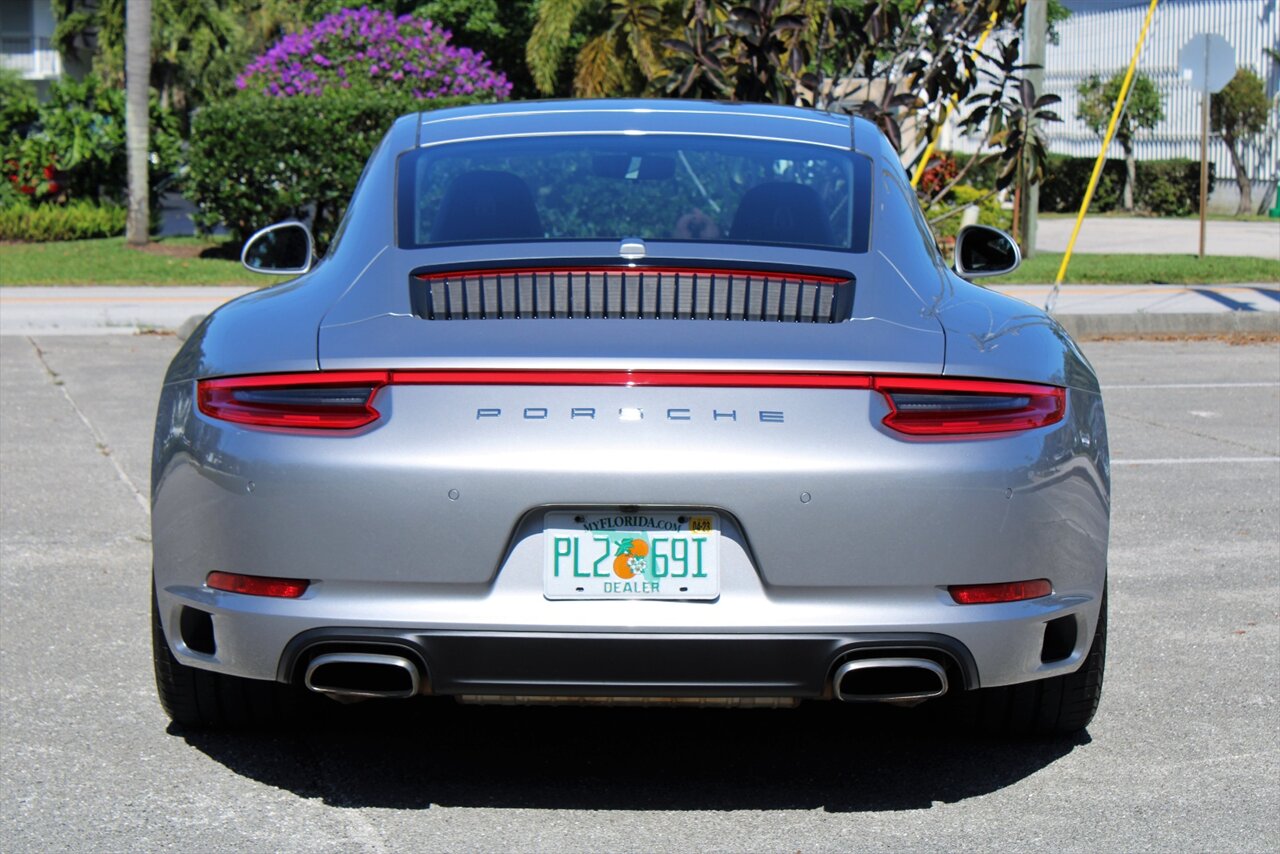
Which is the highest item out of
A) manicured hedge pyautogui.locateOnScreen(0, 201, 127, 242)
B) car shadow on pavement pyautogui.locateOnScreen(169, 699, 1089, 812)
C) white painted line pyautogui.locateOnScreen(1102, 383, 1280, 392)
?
car shadow on pavement pyautogui.locateOnScreen(169, 699, 1089, 812)

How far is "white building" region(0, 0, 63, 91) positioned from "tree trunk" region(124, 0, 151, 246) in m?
34.4

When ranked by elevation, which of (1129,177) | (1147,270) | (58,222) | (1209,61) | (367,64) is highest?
(1209,61)

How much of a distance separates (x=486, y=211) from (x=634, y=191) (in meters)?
0.40

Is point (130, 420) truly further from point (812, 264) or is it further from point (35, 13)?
point (35, 13)

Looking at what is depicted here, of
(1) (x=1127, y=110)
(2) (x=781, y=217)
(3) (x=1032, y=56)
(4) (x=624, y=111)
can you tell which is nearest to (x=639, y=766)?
(2) (x=781, y=217)

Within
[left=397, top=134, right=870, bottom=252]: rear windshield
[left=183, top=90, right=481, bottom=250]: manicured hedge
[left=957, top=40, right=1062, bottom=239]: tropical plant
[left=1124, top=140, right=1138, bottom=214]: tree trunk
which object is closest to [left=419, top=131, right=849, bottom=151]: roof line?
[left=397, top=134, right=870, bottom=252]: rear windshield

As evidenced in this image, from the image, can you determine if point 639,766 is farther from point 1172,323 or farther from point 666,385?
point 1172,323

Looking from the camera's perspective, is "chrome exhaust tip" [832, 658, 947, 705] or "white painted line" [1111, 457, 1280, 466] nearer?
"chrome exhaust tip" [832, 658, 947, 705]

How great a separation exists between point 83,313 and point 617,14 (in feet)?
39.8

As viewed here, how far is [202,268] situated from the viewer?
19641 millimetres

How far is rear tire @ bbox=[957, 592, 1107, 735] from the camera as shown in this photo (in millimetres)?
4180

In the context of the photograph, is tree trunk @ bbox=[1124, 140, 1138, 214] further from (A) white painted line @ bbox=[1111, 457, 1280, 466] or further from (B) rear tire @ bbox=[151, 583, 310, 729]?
(B) rear tire @ bbox=[151, 583, 310, 729]

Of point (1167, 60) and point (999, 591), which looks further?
point (1167, 60)

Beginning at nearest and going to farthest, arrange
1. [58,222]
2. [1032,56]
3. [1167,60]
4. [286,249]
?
1. [286,249]
2. [1032,56]
3. [58,222]
4. [1167,60]
